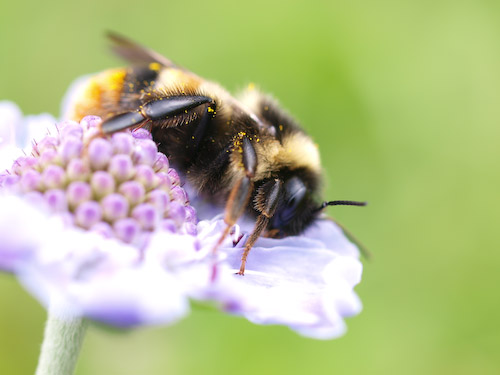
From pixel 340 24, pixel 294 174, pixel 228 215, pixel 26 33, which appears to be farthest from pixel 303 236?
pixel 26 33

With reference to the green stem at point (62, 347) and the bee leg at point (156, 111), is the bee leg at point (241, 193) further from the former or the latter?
the green stem at point (62, 347)

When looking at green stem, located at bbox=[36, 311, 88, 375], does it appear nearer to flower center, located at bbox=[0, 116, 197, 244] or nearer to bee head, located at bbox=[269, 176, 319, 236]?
flower center, located at bbox=[0, 116, 197, 244]

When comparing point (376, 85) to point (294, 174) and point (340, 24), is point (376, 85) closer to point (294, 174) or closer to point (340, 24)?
point (340, 24)

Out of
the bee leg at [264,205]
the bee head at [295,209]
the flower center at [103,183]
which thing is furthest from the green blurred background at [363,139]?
the flower center at [103,183]

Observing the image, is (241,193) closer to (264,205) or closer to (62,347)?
(264,205)

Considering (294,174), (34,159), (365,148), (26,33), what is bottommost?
(26,33)

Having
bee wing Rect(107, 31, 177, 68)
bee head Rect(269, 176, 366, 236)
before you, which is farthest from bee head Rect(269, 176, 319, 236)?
bee wing Rect(107, 31, 177, 68)

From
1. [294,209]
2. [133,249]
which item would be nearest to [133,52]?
[294,209]
